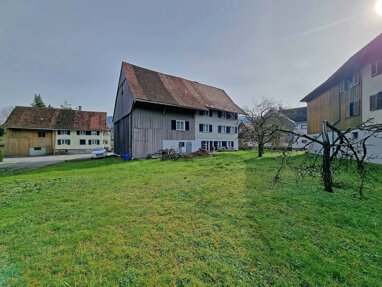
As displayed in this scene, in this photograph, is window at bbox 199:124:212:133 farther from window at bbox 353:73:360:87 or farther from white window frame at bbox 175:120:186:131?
window at bbox 353:73:360:87

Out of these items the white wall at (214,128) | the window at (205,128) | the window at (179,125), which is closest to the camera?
the window at (179,125)

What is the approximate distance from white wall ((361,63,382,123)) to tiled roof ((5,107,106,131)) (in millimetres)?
40069

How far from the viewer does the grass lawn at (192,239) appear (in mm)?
2883

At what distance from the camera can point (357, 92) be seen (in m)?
16.7

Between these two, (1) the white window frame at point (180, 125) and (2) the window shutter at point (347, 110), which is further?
(1) the white window frame at point (180, 125)

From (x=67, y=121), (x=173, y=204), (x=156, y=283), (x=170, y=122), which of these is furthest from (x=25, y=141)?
(x=156, y=283)

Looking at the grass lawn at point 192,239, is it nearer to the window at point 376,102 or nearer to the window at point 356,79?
the window at point 376,102

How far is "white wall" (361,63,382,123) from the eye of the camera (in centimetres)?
1421

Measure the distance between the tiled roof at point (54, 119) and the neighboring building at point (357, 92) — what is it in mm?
37907

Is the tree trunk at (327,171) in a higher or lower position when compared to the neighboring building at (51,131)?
lower

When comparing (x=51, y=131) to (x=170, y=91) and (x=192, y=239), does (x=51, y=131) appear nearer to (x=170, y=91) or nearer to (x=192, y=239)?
(x=170, y=91)

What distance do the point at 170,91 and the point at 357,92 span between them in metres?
18.1

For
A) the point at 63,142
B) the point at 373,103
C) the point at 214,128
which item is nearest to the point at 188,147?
the point at 214,128

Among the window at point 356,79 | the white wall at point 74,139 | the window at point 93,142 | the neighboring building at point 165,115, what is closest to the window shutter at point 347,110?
the window at point 356,79
